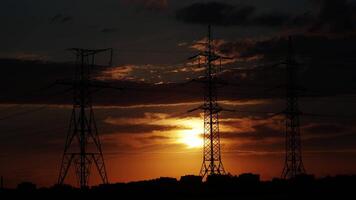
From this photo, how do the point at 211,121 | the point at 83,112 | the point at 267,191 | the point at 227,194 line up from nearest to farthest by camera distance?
the point at 83,112, the point at 211,121, the point at 227,194, the point at 267,191

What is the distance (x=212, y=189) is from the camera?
344 ft

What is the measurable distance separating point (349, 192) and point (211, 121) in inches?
907

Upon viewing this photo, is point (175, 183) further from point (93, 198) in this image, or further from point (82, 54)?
point (82, 54)

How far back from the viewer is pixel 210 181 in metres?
107

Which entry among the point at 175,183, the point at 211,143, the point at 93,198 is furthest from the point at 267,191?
the point at 93,198

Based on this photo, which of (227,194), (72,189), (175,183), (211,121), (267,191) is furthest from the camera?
(175,183)

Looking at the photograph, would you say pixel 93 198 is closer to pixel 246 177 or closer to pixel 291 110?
pixel 291 110

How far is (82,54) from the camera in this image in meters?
82.1

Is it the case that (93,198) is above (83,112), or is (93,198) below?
below

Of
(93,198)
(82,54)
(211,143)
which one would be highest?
(82,54)

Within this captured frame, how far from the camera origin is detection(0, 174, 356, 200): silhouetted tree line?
9306 cm

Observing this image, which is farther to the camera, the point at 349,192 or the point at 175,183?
Result: the point at 175,183

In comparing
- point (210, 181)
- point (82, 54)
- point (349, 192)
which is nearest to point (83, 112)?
point (82, 54)

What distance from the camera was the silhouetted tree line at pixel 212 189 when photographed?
93.1 m
